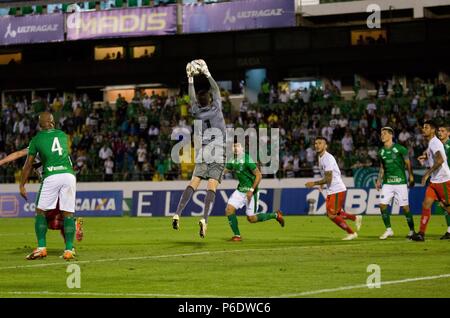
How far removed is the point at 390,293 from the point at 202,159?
817 centimetres

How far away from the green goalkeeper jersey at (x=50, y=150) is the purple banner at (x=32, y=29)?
35815 millimetres

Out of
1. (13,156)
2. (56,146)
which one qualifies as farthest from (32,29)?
(56,146)

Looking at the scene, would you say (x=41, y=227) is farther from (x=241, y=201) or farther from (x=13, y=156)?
(x=241, y=201)

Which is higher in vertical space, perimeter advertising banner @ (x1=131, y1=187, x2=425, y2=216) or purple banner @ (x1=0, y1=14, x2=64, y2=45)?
purple banner @ (x1=0, y1=14, x2=64, y2=45)

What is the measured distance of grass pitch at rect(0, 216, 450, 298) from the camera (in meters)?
11.9

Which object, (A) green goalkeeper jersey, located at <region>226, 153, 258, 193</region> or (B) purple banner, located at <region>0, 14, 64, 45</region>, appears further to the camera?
(B) purple banner, located at <region>0, 14, 64, 45</region>

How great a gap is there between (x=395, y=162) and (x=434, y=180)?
3.69ft

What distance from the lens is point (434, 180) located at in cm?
2028

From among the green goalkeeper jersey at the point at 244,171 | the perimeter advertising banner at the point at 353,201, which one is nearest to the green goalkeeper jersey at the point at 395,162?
the green goalkeeper jersey at the point at 244,171

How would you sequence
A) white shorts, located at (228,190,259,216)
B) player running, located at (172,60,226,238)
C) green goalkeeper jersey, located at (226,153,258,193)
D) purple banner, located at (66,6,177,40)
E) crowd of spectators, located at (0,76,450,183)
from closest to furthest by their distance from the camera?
player running, located at (172,60,226,238) < white shorts, located at (228,190,259,216) < green goalkeeper jersey, located at (226,153,258,193) < crowd of spectators, located at (0,76,450,183) < purple banner, located at (66,6,177,40)

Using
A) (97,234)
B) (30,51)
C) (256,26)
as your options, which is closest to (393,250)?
(97,234)

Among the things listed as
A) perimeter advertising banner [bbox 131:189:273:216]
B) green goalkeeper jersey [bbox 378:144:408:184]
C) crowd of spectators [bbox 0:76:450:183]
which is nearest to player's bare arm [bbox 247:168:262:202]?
green goalkeeper jersey [bbox 378:144:408:184]

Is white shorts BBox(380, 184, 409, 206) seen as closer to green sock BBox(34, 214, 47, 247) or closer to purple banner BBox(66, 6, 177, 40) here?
green sock BBox(34, 214, 47, 247)

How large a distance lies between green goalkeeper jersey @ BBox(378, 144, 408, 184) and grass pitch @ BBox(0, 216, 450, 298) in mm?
1314
